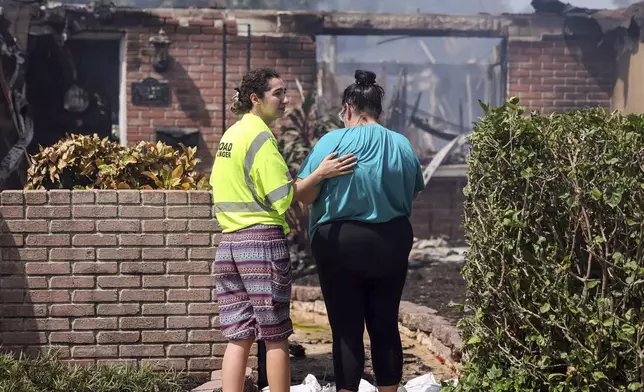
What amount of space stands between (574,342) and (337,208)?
1.20 meters

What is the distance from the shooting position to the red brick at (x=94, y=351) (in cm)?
566

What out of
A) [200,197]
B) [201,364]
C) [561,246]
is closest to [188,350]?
[201,364]

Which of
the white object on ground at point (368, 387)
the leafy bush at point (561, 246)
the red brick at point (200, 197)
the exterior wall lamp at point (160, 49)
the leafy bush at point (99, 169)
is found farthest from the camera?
the exterior wall lamp at point (160, 49)

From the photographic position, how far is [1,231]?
5.64m

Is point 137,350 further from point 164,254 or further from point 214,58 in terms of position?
point 214,58

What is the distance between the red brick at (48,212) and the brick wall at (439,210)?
972 centimetres

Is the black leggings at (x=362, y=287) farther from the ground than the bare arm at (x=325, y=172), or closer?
closer

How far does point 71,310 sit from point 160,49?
8.40 meters

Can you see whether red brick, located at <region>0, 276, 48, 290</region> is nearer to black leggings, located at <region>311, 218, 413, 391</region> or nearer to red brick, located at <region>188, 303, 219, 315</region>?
red brick, located at <region>188, 303, 219, 315</region>

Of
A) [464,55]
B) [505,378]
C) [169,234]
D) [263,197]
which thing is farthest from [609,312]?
[464,55]

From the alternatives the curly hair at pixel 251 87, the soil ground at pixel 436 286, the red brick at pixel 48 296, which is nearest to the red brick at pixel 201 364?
the red brick at pixel 48 296

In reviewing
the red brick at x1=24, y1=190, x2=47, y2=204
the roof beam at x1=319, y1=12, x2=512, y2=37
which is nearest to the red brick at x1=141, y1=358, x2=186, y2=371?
the red brick at x1=24, y1=190, x2=47, y2=204

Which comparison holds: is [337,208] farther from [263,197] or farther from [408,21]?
[408,21]

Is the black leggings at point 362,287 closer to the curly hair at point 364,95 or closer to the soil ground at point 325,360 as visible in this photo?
the curly hair at point 364,95
